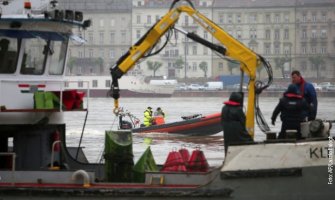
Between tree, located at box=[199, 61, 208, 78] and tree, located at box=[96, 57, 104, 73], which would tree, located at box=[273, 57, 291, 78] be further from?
tree, located at box=[96, 57, 104, 73]

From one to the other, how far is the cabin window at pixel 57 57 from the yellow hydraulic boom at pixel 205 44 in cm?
75

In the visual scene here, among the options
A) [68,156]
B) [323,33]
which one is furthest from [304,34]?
[68,156]

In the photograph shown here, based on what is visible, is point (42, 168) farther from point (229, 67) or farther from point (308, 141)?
point (229, 67)

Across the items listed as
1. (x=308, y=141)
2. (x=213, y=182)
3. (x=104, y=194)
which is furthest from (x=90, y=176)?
(x=308, y=141)

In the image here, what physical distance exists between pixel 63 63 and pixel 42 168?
161 centimetres

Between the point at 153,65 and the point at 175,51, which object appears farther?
the point at 175,51

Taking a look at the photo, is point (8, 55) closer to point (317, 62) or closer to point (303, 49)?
point (317, 62)

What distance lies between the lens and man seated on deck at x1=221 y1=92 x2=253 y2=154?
37.4ft

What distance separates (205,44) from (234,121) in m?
1.73

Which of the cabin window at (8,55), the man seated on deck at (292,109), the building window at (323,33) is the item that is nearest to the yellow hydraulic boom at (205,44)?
the man seated on deck at (292,109)

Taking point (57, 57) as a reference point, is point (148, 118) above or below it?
below

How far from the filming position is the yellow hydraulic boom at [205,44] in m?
12.3

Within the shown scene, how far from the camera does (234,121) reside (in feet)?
37.5

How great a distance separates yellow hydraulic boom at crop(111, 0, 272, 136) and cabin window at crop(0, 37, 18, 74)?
1.50 metres
